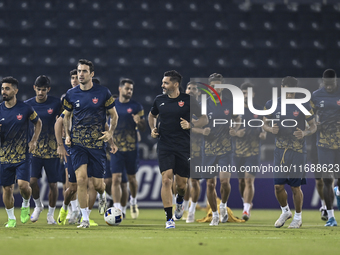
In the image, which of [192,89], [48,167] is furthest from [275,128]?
[48,167]

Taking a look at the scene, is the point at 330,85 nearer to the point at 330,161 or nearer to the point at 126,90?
the point at 330,161

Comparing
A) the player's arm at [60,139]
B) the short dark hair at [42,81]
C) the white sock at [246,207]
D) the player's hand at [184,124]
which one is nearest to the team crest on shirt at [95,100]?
the player's arm at [60,139]

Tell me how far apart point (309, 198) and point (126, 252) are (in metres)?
12.7

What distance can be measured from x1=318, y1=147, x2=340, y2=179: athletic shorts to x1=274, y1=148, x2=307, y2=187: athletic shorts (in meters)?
0.91

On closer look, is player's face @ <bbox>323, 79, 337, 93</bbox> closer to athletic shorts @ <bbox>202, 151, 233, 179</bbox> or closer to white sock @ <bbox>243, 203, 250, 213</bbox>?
athletic shorts @ <bbox>202, 151, 233, 179</bbox>

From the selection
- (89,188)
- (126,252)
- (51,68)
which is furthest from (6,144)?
(51,68)

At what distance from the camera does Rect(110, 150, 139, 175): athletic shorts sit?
42.1 feet

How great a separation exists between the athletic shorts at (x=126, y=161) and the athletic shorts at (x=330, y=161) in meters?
4.64

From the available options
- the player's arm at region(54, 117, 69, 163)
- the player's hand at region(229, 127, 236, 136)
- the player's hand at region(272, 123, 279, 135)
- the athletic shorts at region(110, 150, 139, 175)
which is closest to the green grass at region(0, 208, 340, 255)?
the player's arm at region(54, 117, 69, 163)

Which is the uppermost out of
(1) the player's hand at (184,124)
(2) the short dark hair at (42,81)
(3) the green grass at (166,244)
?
(2) the short dark hair at (42,81)

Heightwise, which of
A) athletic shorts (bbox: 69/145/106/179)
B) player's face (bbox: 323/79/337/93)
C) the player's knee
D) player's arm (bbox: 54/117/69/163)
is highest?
player's face (bbox: 323/79/337/93)

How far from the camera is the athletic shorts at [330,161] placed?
10.3m

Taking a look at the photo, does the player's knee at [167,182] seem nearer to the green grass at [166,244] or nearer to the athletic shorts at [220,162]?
the green grass at [166,244]

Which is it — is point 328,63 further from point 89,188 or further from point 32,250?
point 32,250
